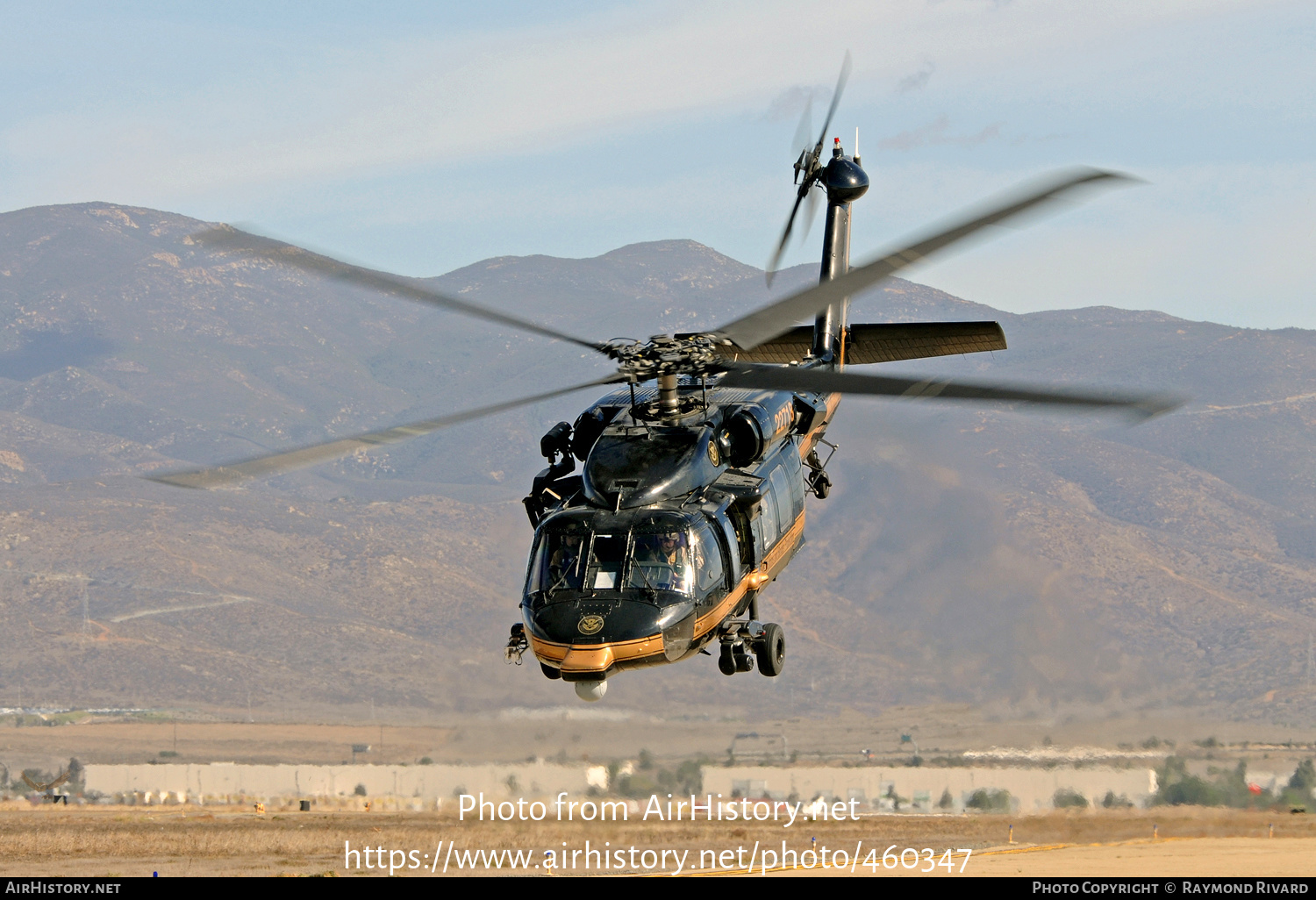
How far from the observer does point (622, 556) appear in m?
25.7

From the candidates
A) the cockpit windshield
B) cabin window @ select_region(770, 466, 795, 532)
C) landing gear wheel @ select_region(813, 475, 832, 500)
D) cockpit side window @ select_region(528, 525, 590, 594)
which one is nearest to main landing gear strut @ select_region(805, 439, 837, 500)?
landing gear wheel @ select_region(813, 475, 832, 500)

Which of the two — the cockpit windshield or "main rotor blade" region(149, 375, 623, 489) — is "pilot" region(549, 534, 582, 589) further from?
"main rotor blade" region(149, 375, 623, 489)

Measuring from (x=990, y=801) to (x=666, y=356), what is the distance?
66.6 m

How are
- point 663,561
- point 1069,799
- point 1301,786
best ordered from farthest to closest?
point 1301,786, point 1069,799, point 663,561

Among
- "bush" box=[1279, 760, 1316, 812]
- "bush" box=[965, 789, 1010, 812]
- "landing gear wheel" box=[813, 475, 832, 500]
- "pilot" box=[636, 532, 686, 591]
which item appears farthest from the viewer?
"bush" box=[965, 789, 1010, 812]

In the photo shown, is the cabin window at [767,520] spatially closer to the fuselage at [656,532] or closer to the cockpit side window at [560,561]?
the fuselage at [656,532]

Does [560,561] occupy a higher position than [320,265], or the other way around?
[320,265]

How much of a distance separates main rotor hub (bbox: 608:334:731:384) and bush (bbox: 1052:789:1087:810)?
58.2m

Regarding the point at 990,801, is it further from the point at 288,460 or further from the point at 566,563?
the point at 288,460

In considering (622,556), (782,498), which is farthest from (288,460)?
(782,498)

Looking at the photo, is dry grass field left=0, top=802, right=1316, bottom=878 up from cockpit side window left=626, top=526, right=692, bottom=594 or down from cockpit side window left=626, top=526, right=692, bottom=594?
down

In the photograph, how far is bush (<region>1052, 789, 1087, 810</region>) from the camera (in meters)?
80.2

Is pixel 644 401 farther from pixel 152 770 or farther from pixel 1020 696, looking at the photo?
pixel 152 770
